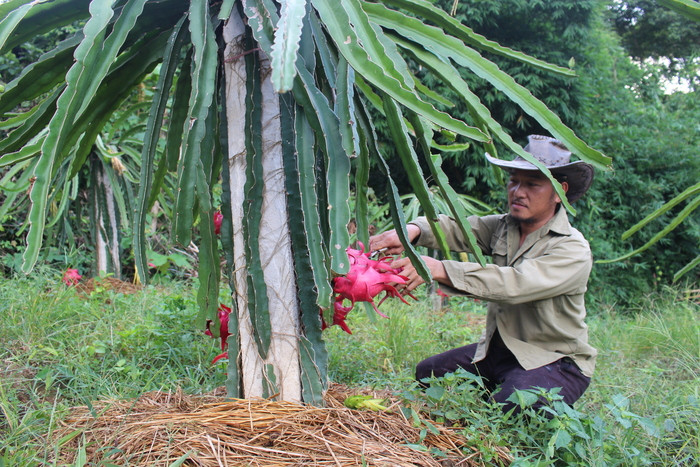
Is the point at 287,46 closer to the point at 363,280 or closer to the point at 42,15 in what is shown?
the point at 363,280

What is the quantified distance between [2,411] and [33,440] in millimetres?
441

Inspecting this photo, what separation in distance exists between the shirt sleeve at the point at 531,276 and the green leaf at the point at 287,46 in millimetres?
1222

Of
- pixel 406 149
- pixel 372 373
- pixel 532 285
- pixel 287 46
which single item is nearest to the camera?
pixel 287 46

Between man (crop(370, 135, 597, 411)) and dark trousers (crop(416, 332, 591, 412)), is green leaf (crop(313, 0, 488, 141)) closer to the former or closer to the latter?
man (crop(370, 135, 597, 411))

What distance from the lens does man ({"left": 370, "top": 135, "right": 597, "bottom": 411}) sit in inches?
87.0

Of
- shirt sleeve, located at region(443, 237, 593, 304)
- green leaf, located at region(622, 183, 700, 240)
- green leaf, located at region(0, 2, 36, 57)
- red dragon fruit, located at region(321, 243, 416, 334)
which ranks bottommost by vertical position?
shirt sleeve, located at region(443, 237, 593, 304)

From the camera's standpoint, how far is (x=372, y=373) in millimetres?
2811

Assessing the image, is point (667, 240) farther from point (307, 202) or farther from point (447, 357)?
point (307, 202)

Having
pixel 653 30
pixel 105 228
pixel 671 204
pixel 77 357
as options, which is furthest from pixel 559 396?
pixel 653 30

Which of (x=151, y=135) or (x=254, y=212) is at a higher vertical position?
(x=151, y=135)

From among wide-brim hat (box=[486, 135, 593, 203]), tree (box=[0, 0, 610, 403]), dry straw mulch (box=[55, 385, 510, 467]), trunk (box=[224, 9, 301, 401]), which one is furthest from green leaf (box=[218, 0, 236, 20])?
wide-brim hat (box=[486, 135, 593, 203])

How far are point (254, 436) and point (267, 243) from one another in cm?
52

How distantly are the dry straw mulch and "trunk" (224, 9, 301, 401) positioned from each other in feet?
0.33

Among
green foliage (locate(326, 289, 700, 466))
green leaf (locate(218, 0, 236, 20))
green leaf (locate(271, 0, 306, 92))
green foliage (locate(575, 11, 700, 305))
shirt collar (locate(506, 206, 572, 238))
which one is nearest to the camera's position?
green leaf (locate(271, 0, 306, 92))
